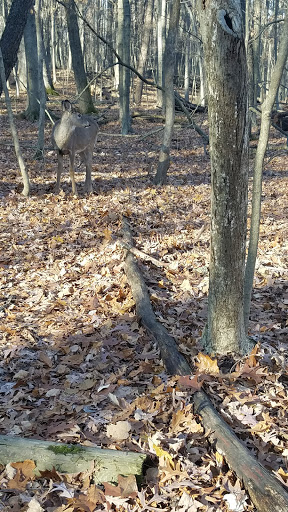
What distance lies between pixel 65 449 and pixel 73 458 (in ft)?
0.31

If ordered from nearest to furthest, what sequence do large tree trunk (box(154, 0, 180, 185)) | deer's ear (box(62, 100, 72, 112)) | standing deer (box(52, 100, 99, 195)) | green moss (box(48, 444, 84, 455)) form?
green moss (box(48, 444, 84, 455)) → deer's ear (box(62, 100, 72, 112)) → standing deer (box(52, 100, 99, 195)) → large tree trunk (box(154, 0, 180, 185))

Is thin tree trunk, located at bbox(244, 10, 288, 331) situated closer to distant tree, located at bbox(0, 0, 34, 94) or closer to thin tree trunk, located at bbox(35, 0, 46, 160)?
distant tree, located at bbox(0, 0, 34, 94)

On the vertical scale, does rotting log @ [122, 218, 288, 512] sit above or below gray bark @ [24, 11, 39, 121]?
below

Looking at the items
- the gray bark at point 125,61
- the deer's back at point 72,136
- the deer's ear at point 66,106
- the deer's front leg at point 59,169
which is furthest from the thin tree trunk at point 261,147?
the gray bark at point 125,61

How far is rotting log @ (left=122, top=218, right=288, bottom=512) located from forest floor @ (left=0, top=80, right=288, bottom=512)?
0.07m

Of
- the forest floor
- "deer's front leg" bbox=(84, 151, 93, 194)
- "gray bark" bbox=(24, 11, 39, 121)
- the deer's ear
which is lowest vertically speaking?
the forest floor

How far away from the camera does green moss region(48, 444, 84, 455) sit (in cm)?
327

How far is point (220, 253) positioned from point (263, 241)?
12.5ft

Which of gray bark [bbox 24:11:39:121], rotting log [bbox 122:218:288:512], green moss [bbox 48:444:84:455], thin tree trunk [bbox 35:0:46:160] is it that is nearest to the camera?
rotting log [bbox 122:218:288:512]

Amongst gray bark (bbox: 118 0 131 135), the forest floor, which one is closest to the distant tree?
the forest floor

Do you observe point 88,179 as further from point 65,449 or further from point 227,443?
point 227,443

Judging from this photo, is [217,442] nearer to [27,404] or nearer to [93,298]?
[27,404]

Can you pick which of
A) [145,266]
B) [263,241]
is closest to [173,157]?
[263,241]

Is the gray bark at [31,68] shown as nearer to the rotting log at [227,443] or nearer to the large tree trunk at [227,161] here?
the rotting log at [227,443]
